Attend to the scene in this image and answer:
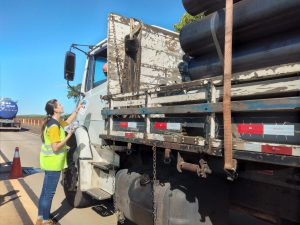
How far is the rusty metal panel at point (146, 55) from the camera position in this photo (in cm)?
498

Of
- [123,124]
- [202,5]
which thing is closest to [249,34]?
[202,5]

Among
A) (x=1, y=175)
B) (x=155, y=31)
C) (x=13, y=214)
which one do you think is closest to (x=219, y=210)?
(x=155, y=31)

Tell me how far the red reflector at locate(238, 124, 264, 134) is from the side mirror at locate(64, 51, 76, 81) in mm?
3822

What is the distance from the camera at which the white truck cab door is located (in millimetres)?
5148

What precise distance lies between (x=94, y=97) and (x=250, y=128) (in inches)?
132

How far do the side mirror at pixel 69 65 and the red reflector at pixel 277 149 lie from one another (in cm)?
409

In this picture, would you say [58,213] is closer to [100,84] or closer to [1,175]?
[100,84]

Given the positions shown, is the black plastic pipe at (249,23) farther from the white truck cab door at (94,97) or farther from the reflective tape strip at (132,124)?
the white truck cab door at (94,97)

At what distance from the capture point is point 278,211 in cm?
298

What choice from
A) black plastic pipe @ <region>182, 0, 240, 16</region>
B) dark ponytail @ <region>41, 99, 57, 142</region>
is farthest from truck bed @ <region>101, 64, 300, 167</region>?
dark ponytail @ <region>41, 99, 57, 142</region>

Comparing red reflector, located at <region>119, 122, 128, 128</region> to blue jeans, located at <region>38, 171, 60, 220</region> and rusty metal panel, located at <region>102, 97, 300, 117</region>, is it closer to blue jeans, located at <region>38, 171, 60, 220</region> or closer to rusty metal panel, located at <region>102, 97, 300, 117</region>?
rusty metal panel, located at <region>102, 97, 300, 117</region>

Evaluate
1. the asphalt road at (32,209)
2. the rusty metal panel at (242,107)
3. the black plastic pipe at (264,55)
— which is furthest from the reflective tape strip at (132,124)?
the asphalt road at (32,209)

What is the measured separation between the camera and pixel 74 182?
17.4 ft

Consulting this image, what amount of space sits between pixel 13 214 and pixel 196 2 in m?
4.10
